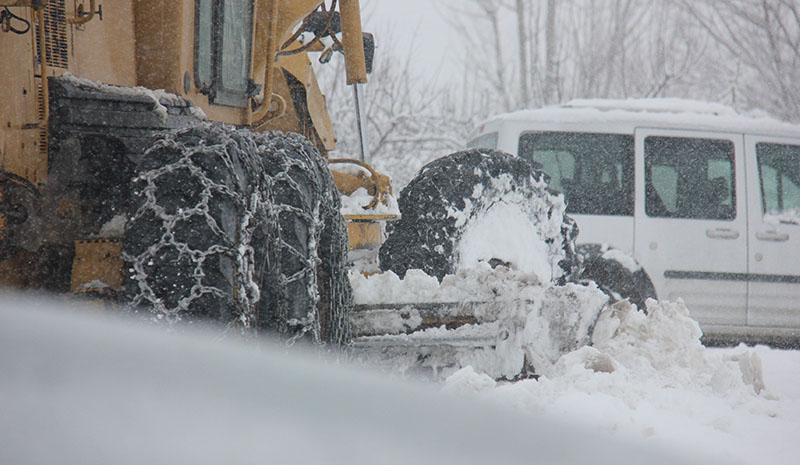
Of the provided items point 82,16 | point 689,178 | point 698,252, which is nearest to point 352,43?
point 82,16

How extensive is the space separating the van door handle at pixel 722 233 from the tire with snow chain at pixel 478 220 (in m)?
2.68

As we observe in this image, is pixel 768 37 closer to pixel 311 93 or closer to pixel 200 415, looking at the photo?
pixel 311 93

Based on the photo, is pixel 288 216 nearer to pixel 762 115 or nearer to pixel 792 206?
pixel 792 206

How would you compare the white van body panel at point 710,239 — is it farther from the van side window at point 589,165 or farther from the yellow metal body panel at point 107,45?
the yellow metal body panel at point 107,45

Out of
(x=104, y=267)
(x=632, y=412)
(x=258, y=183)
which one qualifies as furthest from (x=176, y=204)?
(x=632, y=412)

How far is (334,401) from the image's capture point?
0.69 metres

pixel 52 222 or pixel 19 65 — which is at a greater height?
pixel 19 65

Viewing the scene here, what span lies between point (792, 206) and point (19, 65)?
246 inches

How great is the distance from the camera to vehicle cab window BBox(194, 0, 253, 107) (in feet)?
11.2

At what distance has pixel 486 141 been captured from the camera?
700 cm

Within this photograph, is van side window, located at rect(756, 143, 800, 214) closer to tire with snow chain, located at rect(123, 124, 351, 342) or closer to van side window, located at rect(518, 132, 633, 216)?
van side window, located at rect(518, 132, 633, 216)

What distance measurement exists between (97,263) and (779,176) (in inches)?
239

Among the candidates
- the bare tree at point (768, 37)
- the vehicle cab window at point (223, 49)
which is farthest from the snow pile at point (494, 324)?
the bare tree at point (768, 37)

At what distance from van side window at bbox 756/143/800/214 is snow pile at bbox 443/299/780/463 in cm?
367
